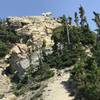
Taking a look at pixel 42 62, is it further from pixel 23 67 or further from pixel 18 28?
pixel 18 28

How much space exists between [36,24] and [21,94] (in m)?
46.3

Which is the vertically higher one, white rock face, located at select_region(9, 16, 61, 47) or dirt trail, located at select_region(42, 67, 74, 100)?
white rock face, located at select_region(9, 16, 61, 47)

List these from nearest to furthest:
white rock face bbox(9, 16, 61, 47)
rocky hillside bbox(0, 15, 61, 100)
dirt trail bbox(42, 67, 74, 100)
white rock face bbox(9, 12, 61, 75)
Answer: dirt trail bbox(42, 67, 74, 100) < rocky hillside bbox(0, 15, 61, 100) < white rock face bbox(9, 12, 61, 75) < white rock face bbox(9, 16, 61, 47)

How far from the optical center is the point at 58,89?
2886 inches

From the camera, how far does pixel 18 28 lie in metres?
123

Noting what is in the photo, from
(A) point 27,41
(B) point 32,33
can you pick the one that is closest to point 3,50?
(A) point 27,41

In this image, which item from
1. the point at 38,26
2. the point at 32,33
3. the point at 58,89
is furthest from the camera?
the point at 38,26

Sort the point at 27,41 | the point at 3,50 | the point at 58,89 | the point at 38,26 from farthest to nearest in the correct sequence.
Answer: the point at 38,26, the point at 27,41, the point at 3,50, the point at 58,89

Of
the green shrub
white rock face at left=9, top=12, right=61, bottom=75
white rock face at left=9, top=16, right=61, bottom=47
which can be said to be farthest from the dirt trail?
the green shrub

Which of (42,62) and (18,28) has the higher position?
(18,28)

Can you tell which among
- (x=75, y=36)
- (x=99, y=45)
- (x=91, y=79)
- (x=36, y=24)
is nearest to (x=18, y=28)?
(x=36, y=24)

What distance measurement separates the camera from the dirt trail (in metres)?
69.5

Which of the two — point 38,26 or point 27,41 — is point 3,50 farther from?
point 38,26

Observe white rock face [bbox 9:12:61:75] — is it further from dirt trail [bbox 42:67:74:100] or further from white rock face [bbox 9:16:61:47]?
dirt trail [bbox 42:67:74:100]
